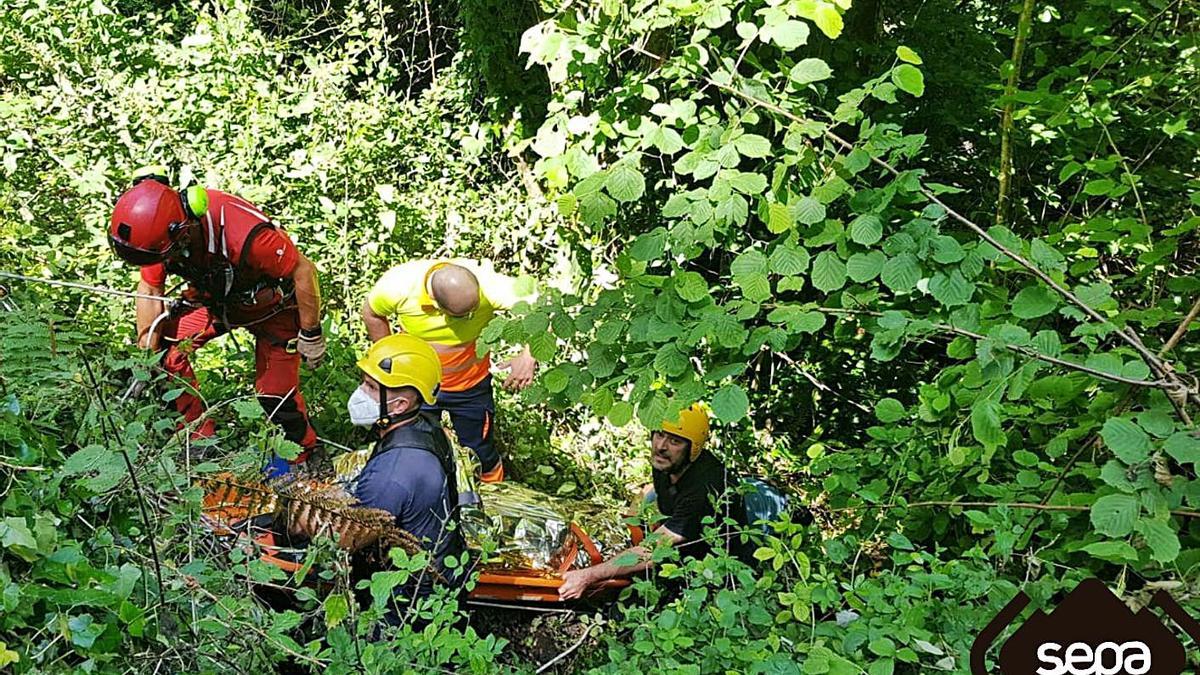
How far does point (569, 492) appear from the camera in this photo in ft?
18.5

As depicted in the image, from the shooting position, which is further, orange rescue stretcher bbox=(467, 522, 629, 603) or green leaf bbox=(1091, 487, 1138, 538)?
orange rescue stretcher bbox=(467, 522, 629, 603)

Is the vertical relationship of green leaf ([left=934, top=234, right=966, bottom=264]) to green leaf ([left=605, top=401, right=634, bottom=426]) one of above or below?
above

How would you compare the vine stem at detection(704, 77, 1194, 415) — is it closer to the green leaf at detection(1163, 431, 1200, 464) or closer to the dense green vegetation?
the dense green vegetation

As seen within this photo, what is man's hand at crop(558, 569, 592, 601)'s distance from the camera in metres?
4.06

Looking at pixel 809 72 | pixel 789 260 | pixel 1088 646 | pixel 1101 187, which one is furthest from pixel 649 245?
pixel 1088 646

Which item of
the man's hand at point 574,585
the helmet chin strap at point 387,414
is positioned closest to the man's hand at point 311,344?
the helmet chin strap at point 387,414

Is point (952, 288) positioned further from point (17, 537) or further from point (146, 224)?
point (146, 224)

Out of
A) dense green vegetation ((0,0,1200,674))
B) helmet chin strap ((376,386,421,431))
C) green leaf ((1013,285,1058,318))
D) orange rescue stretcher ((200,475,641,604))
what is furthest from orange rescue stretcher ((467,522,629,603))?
green leaf ((1013,285,1058,318))

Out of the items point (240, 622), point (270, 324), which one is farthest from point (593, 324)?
point (270, 324)

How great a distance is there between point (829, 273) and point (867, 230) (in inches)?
6.1

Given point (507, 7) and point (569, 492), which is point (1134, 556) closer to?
point (569, 492)

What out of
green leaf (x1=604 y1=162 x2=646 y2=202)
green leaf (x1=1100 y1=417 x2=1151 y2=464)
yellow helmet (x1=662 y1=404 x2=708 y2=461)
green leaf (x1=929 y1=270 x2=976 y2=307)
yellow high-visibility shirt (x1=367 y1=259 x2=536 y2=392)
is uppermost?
green leaf (x1=604 y1=162 x2=646 y2=202)

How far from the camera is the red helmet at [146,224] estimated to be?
13.6ft

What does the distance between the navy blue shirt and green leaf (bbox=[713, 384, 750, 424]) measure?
3.95 feet
